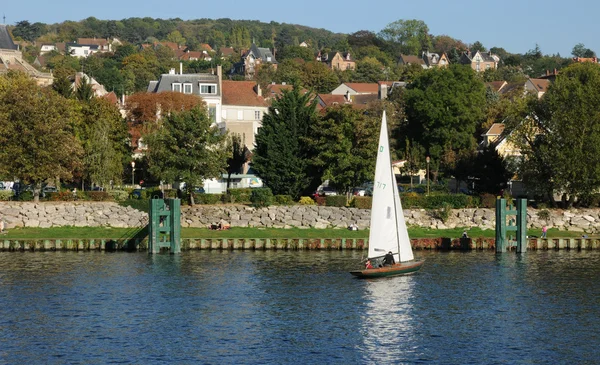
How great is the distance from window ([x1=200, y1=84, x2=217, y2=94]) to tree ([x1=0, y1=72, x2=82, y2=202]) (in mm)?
46692

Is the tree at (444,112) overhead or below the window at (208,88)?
below

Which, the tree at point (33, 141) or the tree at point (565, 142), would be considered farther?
the tree at point (33, 141)

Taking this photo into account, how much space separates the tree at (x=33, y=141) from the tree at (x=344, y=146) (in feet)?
79.9

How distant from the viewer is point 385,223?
2653 inches

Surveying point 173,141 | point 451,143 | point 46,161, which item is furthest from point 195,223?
point 451,143

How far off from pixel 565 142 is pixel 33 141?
166 ft

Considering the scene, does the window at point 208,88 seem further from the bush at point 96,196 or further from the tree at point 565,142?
the tree at point 565,142

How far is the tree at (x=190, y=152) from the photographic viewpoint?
8869 cm

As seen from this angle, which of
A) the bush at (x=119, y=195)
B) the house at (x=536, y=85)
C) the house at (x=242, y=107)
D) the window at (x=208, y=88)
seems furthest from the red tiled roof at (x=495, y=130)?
the house at (x=536, y=85)

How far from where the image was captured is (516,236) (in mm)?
80438

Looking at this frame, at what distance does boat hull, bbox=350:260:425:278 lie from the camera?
65188 millimetres

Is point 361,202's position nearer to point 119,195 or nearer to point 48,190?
point 119,195

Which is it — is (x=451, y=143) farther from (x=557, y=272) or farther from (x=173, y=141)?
(x=557, y=272)

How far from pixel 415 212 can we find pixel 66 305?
1598 inches
